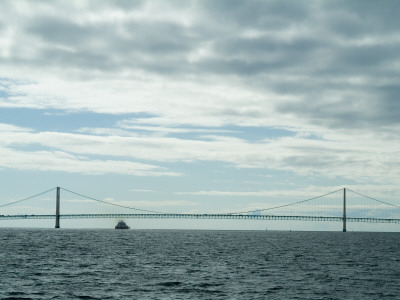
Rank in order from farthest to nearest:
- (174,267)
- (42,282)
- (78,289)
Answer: (174,267) < (42,282) < (78,289)

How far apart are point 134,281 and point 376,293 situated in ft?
58.1

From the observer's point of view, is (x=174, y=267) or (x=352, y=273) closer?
(x=352, y=273)

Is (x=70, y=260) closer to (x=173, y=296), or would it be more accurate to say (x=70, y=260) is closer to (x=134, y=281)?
(x=134, y=281)

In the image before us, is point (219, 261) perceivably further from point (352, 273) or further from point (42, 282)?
point (42, 282)

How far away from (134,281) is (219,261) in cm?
2115

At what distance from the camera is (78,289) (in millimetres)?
35938

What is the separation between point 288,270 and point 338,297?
16.5m

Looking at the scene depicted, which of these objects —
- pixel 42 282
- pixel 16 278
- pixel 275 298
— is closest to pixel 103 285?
pixel 42 282

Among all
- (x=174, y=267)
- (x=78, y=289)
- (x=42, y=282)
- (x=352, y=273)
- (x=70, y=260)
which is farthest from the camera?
(x=70, y=260)

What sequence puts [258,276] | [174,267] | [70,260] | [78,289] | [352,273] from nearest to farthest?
[78,289] → [258,276] → [352,273] → [174,267] → [70,260]

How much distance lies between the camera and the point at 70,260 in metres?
58.9

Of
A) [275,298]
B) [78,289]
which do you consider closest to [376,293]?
[275,298]

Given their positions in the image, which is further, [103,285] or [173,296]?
[103,285]

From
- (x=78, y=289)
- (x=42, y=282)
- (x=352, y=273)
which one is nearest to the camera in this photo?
(x=78, y=289)
